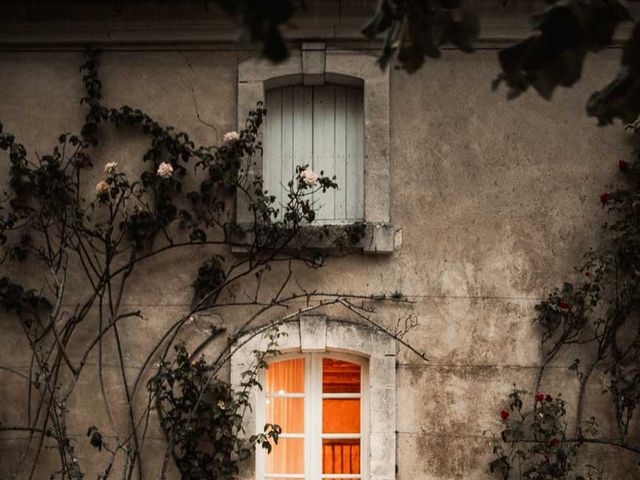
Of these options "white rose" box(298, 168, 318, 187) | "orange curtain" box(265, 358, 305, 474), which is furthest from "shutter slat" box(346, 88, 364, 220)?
"orange curtain" box(265, 358, 305, 474)

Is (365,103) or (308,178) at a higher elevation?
(365,103)

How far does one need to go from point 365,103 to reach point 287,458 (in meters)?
2.64

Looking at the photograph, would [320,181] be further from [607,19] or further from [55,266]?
[607,19]

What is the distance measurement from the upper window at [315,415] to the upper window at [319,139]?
1.13m

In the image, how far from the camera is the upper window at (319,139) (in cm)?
878

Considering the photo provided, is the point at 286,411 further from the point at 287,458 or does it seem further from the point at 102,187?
the point at 102,187

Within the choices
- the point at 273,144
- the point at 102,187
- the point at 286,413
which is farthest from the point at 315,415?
the point at 102,187

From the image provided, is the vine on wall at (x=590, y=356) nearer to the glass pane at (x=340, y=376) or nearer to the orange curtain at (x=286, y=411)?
the glass pane at (x=340, y=376)

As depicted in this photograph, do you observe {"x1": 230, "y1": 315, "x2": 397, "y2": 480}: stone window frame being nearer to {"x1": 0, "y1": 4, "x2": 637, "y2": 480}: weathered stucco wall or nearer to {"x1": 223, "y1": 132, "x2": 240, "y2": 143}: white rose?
{"x1": 0, "y1": 4, "x2": 637, "y2": 480}: weathered stucco wall

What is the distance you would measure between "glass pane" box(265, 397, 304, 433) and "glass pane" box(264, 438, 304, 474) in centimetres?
9

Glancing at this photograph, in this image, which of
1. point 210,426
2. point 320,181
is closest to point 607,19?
point 320,181

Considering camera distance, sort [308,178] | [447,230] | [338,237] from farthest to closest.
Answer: [447,230], [338,237], [308,178]

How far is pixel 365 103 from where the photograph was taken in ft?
28.3

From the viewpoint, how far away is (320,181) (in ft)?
27.1
